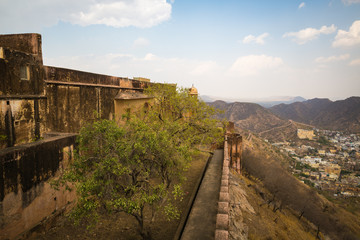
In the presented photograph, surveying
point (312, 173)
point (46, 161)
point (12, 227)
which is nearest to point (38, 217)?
point (12, 227)

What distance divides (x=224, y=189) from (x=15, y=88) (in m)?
7.69

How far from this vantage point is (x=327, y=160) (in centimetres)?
4919

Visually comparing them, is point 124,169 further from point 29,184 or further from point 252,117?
point 252,117

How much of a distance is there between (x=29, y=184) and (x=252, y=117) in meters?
80.7

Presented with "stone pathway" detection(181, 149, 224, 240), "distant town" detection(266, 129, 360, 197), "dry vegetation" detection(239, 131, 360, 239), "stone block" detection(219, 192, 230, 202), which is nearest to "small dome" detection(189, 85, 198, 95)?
"dry vegetation" detection(239, 131, 360, 239)

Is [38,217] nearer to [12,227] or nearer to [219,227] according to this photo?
[12,227]

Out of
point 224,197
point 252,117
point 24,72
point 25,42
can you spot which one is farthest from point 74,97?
point 252,117

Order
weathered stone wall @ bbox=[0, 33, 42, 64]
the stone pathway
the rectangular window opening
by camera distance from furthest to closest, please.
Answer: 1. weathered stone wall @ bbox=[0, 33, 42, 64]
2. the stone pathway
3. the rectangular window opening

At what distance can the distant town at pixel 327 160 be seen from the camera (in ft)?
119

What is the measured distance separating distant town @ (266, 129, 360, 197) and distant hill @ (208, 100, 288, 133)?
11008mm

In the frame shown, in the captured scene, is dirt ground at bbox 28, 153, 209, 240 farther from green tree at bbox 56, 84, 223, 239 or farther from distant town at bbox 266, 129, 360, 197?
distant town at bbox 266, 129, 360, 197

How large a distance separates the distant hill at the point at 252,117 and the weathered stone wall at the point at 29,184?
62422mm

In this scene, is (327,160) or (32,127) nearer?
(32,127)

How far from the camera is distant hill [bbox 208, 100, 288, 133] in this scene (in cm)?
7219
